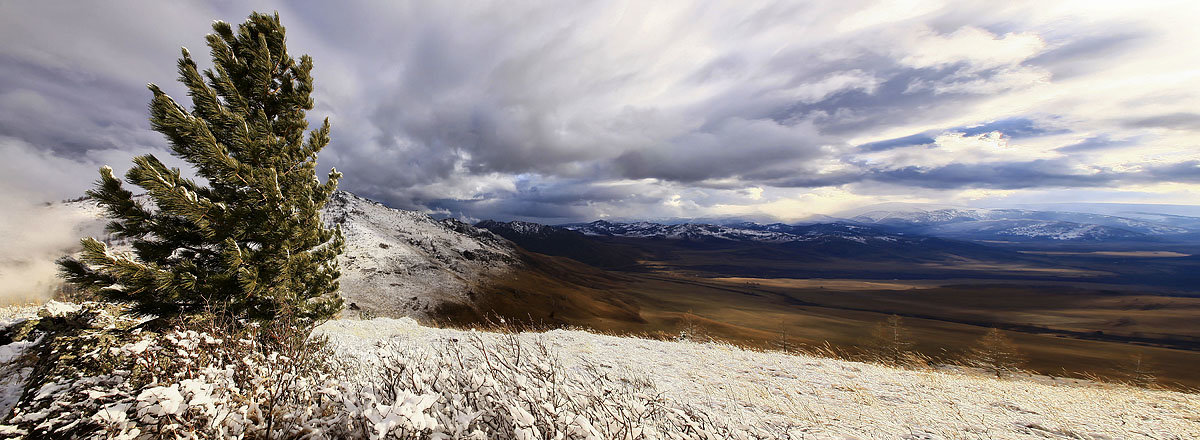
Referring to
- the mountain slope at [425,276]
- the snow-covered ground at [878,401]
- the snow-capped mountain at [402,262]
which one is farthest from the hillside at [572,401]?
the snow-capped mountain at [402,262]

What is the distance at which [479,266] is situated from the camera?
100562mm

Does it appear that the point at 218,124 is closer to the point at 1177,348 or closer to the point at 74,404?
the point at 74,404

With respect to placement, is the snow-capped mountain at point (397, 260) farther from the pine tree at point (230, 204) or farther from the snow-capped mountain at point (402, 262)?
the pine tree at point (230, 204)

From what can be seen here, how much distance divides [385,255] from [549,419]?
79808 mm

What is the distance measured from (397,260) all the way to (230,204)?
70516 millimetres

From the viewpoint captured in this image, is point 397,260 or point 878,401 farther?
point 397,260

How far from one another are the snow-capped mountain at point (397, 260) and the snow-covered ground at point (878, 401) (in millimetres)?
36018

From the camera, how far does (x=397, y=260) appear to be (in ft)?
239

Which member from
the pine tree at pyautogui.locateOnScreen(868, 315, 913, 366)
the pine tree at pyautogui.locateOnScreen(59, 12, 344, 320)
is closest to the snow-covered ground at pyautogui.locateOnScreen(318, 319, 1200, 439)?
the pine tree at pyautogui.locateOnScreen(59, 12, 344, 320)

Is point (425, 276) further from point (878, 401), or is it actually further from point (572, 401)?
point (572, 401)

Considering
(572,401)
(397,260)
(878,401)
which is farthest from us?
(397,260)

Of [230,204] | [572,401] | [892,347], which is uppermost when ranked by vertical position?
[230,204]

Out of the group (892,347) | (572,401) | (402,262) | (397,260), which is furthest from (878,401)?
(397,260)

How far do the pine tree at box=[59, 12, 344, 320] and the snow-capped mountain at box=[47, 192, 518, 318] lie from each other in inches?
1190
